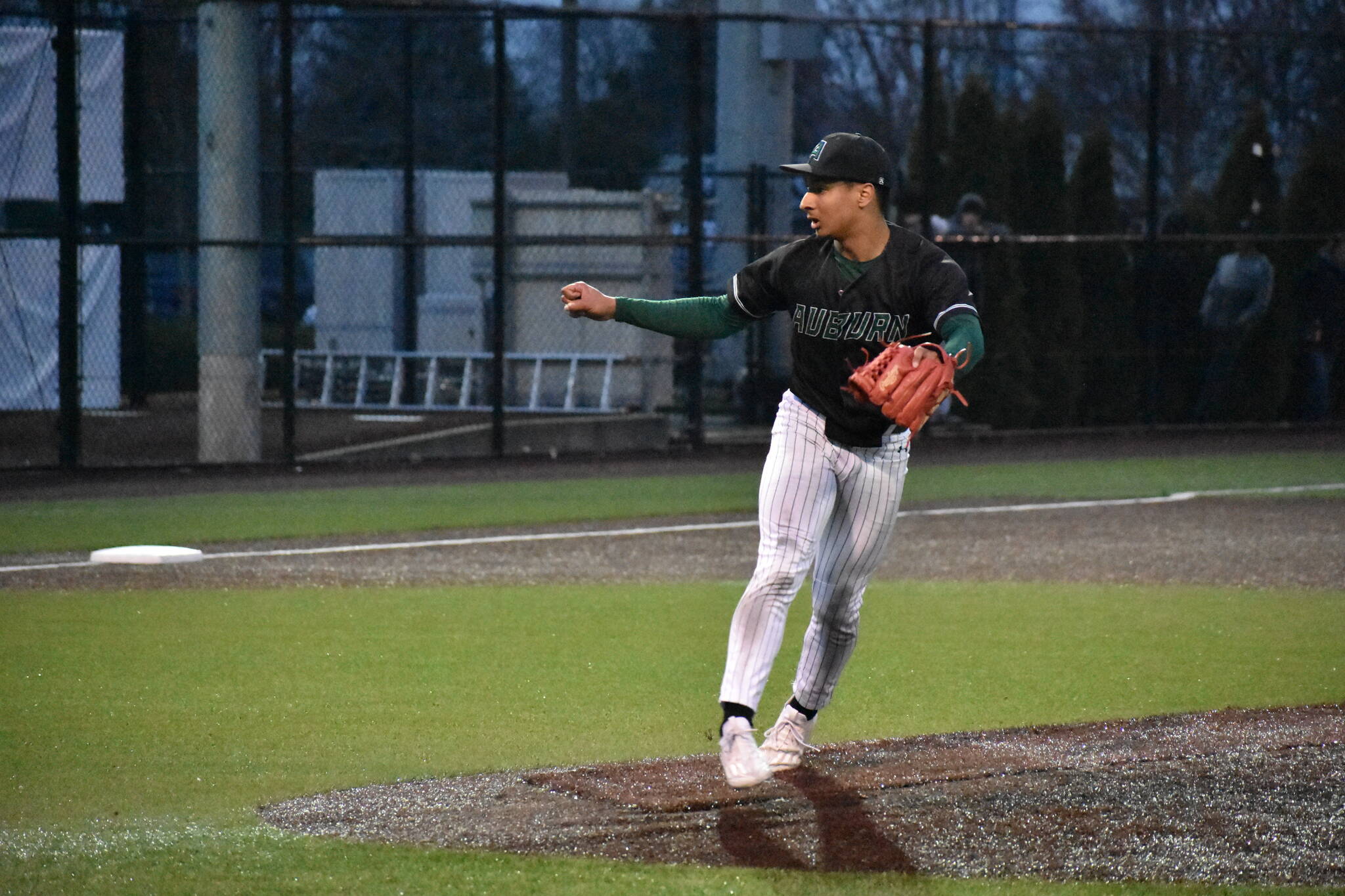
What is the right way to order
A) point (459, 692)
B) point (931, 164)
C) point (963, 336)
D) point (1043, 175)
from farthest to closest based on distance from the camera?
1. point (1043, 175)
2. point (931, 164)
3. point (459, 692)
4. point (963, 336)

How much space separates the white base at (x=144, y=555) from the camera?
34.0 ft

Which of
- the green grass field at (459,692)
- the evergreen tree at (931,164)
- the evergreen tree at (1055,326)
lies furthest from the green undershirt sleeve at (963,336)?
the evergreen tree at (1055,326)

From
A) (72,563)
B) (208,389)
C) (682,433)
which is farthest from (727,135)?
(72,563)

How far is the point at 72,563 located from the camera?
409 inches

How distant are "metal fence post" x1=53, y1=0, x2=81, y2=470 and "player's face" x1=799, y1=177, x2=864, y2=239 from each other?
10709mm

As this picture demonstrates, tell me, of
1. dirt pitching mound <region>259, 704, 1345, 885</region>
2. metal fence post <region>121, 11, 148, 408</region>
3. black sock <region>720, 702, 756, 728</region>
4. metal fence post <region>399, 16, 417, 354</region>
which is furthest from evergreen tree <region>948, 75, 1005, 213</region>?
black sock <region>720, 702, 756, 728</region>

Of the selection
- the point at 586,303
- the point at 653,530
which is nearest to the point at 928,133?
the point at 653,530

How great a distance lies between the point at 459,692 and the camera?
698cm

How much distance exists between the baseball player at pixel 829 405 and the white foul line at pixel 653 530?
5350mm

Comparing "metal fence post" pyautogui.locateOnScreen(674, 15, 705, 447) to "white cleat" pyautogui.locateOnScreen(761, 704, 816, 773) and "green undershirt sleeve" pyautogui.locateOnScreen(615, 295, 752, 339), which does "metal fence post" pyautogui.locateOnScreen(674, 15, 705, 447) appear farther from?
"white cleat" pyautogui.locateOnScreen(761, 704, 816, 773)

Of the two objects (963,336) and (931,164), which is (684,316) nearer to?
(963,336)

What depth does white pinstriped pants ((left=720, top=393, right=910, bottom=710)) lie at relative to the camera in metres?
5.26

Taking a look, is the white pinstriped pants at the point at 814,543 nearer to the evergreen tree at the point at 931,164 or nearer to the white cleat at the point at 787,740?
the white cleat at the point at 787,740

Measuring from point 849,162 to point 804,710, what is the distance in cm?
177
